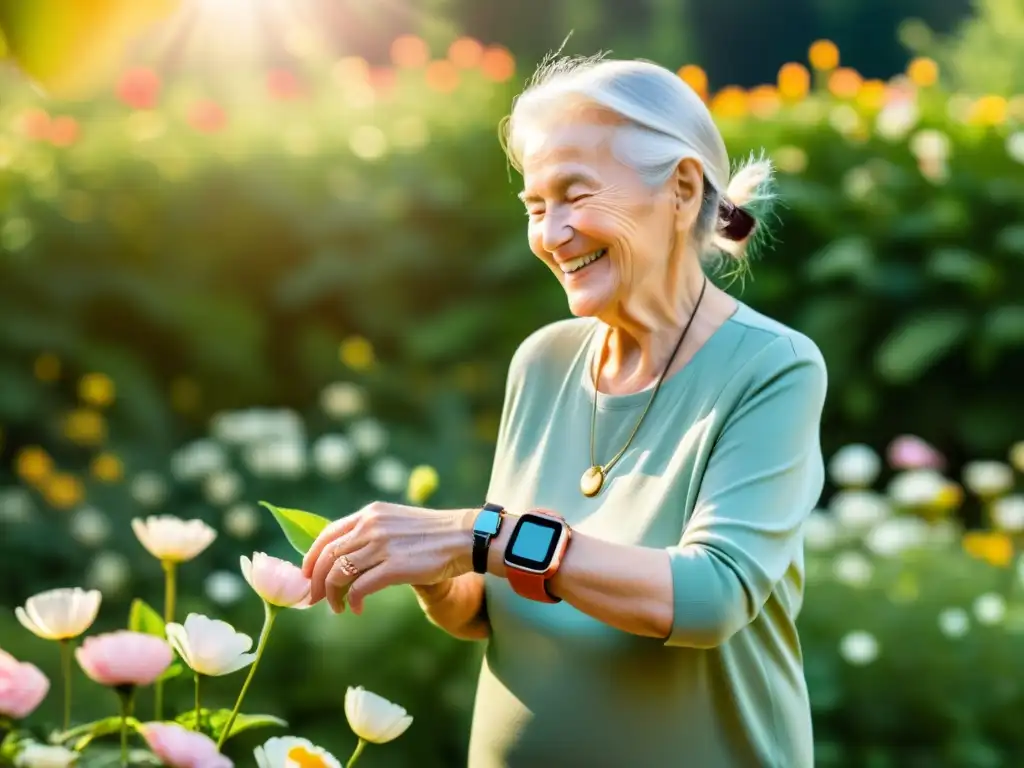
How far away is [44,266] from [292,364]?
1.09m

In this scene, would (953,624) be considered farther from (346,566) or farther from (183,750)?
(183,750)

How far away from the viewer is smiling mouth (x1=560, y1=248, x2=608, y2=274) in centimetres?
195

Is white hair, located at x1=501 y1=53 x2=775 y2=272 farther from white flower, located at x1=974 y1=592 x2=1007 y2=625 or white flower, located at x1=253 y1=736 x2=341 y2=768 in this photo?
white flower, located at x1=974 y1=592 x2=1007 y2=625

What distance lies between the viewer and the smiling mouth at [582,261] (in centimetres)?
195

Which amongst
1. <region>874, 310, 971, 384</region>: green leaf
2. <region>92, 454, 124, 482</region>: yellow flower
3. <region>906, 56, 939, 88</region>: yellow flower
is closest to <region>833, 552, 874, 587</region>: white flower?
<region>874, 310, 971, 384</region>: green leaf

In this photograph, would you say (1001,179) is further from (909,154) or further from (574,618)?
(574,618)

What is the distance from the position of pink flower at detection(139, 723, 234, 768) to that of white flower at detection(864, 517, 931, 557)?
3396 millimetres

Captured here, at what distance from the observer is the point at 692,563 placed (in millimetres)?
1704

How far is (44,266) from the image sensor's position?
5859mm

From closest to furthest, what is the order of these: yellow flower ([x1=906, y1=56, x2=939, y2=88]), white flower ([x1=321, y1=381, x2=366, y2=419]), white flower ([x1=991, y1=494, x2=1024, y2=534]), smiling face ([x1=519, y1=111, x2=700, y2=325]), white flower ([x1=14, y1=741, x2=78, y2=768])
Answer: white flower ([x1=14, y1=741, x2=78, y2=768]) → smiling face ([x1=519, y1=111, x2=700, y2=325]) → white flower ([x1=991, y1=494, x2=1024, y2=534]) → white flower ([x1=321, y1=381, x2=366, y2=419]) → yellow flower ([x1=906, y1=56, x2=939, y2=88])

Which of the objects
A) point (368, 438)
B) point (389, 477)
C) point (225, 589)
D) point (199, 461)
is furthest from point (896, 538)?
point (199, 461)

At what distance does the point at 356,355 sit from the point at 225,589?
6.09ft

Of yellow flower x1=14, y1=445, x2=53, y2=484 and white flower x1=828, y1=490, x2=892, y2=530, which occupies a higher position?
white flower x1=828, y1=490, x2=892, y2=530

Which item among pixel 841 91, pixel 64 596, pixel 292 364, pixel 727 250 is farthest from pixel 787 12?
pixel 64 596
